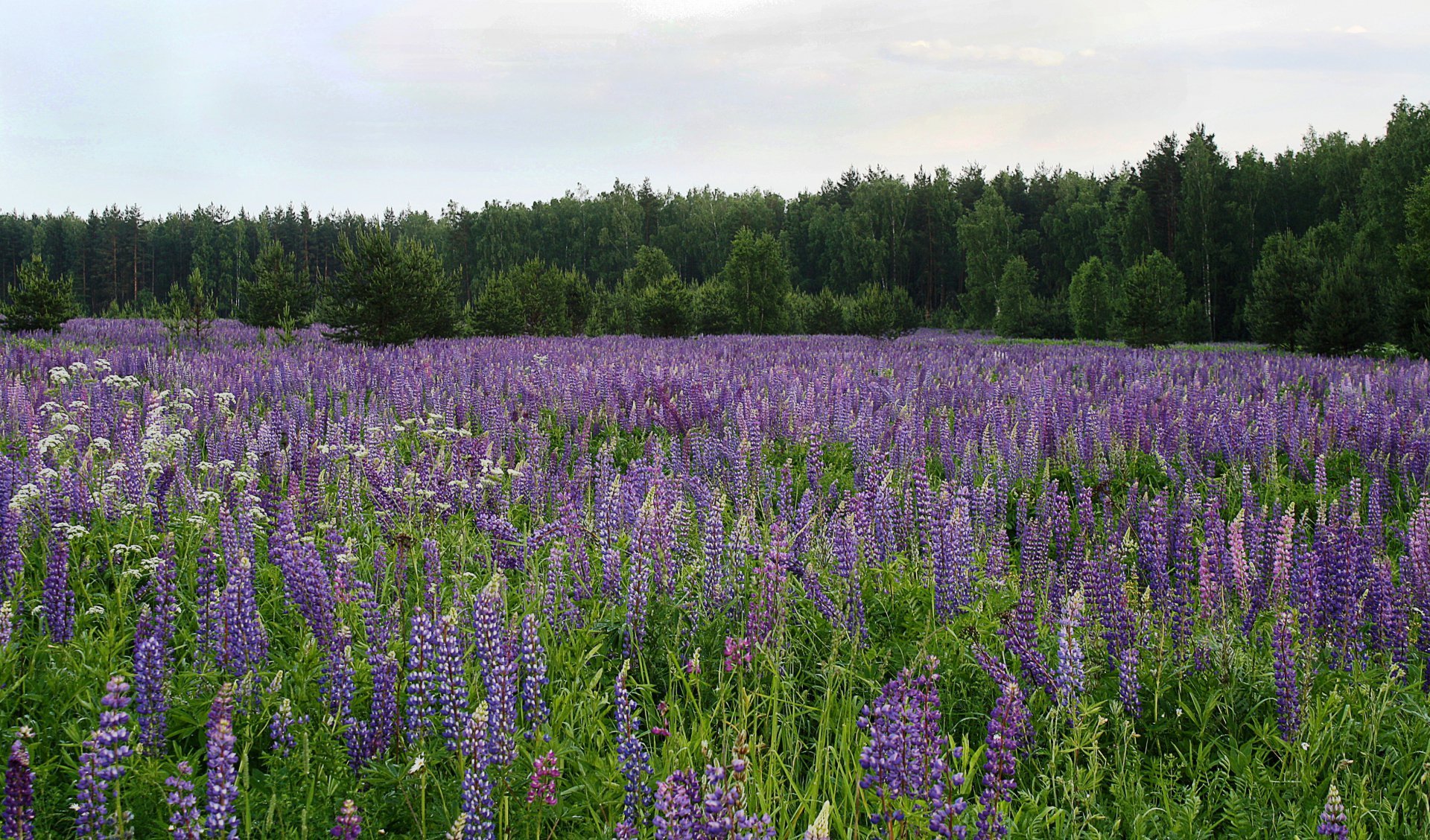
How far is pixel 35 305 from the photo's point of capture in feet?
77.7

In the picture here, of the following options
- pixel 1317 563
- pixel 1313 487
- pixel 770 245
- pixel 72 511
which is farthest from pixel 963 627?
pixel 770 245

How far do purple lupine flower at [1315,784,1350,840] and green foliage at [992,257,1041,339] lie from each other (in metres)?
49.0

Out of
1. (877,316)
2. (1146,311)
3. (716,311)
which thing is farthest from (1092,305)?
(716,311)

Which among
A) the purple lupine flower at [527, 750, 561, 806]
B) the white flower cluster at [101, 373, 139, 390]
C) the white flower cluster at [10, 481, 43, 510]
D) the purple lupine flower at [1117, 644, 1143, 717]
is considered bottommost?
the purple lupine flower at [1117, 644, 1143, 717]

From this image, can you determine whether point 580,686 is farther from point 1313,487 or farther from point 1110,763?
point 1313,487

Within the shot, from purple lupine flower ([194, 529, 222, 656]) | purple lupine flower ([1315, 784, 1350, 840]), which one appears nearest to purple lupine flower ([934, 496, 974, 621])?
purple lupine flower ([1315, 784, 1350, 840])

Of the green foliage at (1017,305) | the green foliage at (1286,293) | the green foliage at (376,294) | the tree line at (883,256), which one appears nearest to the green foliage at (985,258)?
the tree line at (883,256)

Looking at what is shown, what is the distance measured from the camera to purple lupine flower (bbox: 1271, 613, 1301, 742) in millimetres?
2961

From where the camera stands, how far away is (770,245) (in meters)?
38.8

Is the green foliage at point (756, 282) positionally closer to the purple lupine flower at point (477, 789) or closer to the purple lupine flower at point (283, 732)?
the purple lupine flower at point (283, 732)

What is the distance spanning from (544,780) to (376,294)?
69.5 ft

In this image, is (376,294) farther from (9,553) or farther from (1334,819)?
(1334,819)

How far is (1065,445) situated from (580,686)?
20.6 feet

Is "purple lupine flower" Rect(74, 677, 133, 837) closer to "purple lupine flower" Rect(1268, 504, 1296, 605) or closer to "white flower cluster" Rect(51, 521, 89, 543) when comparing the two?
"white flower cluster" Rect(51, 521, 89, 543)
